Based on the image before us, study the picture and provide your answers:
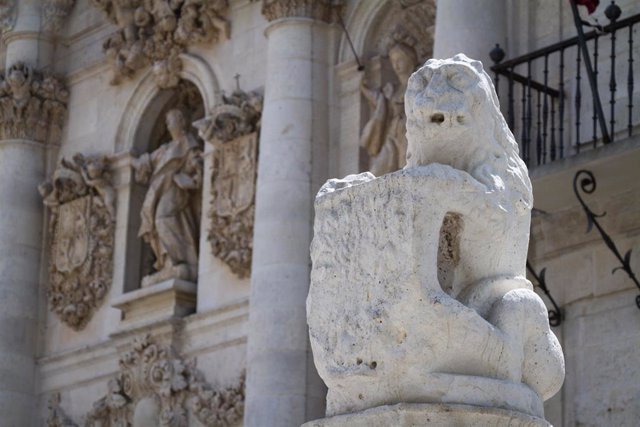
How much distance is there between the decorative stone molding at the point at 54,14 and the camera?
19484mm

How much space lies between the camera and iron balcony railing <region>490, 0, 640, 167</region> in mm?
12359

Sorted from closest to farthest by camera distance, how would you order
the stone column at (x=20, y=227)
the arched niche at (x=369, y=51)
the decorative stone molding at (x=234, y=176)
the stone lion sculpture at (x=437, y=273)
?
the stone lion sculpture at (x=437, y=273), the arched niche at (x=369, y=51), the decorative stone molding at (x=234, y=176), the stone column at (x=20, y=227)

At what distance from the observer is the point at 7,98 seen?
1892 centimetres

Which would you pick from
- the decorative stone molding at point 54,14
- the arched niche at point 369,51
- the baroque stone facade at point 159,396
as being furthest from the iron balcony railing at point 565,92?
the decorative stone molding at point 54,14

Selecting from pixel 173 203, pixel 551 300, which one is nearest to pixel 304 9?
pixel 173 203

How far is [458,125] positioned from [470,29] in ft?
20.4

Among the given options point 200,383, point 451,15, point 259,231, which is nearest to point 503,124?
point 451,15

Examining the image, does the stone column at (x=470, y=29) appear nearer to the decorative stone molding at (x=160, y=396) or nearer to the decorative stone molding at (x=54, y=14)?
the decorative stone molding at (x=160, y=396)

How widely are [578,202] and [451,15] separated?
1829 mm

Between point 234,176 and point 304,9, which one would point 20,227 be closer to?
point 234,176

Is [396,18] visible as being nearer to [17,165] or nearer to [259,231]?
[259,231]

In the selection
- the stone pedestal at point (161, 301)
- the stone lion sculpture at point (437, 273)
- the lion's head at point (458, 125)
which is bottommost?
the stone lion sculpture at point (437, 273)

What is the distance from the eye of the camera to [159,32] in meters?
17.9

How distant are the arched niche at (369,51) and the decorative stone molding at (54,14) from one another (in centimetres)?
454
